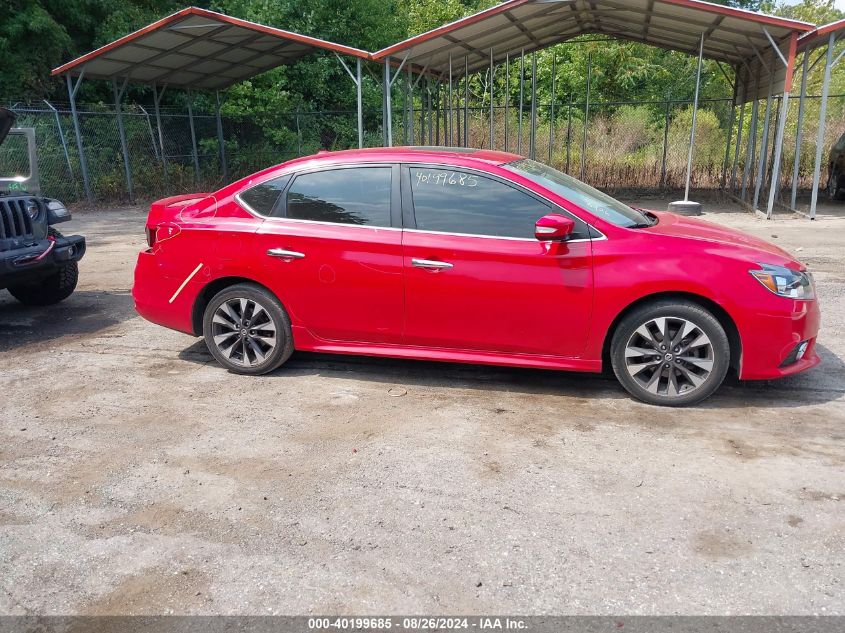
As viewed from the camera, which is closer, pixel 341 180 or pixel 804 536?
pixel 804 536

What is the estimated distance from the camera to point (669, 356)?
4.59 m

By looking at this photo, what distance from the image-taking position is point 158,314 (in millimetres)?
5656

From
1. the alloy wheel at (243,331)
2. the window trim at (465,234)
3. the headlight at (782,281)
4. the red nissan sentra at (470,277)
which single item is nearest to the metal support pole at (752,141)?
the red nissan sentra at (470,277)

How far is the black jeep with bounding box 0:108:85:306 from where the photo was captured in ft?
21.9

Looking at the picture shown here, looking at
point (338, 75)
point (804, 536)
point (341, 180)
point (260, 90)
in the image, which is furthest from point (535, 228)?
point (338, 75)

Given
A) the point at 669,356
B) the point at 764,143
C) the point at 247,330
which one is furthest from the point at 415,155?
→ the point at 764,143

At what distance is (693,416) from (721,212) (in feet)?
42.1

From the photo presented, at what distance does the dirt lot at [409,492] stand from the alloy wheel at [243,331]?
0.20 metres

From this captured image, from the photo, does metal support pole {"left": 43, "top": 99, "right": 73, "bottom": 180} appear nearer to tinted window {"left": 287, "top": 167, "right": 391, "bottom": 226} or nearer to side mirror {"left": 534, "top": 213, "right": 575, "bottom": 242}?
tinted window {"left": 287, "top": 167, "right": 391, "bottom": 226}

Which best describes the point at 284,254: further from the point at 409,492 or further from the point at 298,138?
the point at 298,138

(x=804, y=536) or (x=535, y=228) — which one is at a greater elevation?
(x=535, y=228)

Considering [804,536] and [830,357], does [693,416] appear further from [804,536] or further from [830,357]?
[830,357]

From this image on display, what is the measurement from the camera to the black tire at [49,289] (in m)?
7.84

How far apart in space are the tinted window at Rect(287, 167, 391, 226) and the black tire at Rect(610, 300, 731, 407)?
182 centimetres
